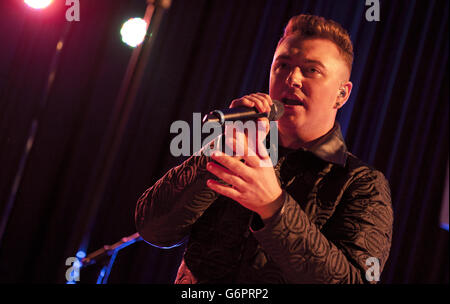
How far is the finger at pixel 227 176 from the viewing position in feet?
2.85

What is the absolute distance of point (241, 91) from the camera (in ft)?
9.68

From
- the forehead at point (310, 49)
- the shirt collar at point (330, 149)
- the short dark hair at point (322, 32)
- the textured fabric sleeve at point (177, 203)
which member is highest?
the short dark hair at point (322, 32)

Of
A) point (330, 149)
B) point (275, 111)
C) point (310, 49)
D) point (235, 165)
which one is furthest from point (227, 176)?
point (310, 49)

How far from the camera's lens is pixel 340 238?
1029mm

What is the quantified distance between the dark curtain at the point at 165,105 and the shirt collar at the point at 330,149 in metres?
1.54

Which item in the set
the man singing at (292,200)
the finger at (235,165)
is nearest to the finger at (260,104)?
the man singing at (292,200)

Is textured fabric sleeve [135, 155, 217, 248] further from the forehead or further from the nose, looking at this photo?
the forehead

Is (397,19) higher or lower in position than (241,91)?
higher

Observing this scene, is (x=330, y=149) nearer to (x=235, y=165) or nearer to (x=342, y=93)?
(x=342, y=93)

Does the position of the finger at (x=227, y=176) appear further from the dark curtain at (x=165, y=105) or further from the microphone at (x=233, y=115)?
the dark curtain at (x=165, y=105)

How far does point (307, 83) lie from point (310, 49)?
0.12 metres
